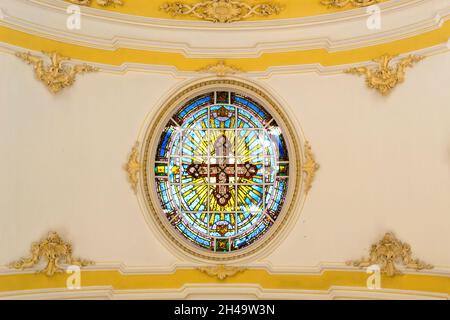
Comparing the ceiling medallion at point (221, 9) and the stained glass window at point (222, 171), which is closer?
the ceiling medallion at point (221, 9)

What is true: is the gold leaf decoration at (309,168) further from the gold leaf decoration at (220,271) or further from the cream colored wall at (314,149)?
the gold leaf decoration at (220,271)

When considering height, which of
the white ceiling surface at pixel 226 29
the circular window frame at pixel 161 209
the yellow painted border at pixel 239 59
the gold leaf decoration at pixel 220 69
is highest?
the white ceiling surface at pixel 226 29

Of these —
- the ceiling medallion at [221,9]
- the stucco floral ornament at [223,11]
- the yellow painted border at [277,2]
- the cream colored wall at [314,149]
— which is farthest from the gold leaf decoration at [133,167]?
the stucco floral ornament at [223,11]

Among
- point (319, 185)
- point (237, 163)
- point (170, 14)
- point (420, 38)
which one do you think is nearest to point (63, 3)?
point (170, 14)

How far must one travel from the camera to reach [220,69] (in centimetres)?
848

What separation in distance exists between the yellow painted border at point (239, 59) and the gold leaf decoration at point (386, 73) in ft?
0.49

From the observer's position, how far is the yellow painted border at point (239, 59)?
292 inches

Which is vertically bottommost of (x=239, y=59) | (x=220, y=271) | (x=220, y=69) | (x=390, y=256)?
(x=220, y=271)

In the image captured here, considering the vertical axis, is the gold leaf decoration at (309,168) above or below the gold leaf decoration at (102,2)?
below

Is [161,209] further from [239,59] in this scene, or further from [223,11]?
[223,11]

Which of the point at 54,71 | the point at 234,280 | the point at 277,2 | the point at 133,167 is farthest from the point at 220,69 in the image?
→ the point at 234,280

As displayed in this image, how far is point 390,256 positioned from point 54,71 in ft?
17.6

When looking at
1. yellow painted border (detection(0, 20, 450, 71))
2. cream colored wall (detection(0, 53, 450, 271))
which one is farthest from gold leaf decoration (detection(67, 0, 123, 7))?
cream colored wall (detection(0, 53, 450, 271))

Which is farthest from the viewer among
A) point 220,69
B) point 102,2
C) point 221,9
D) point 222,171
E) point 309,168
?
point 222,171
